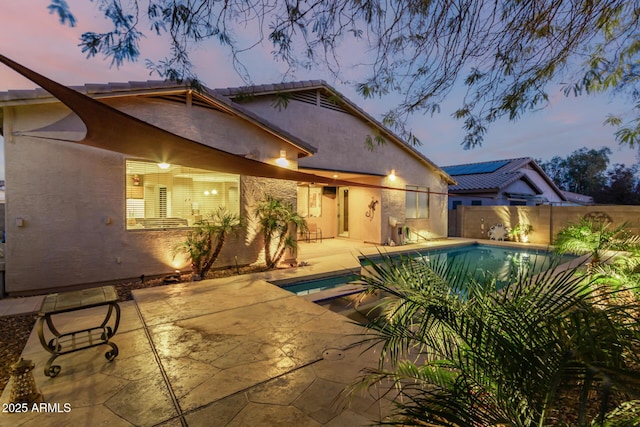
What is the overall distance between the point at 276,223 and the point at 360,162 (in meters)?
5.66

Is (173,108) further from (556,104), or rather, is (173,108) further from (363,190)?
(363,190)

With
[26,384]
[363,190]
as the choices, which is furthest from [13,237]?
[363,190]

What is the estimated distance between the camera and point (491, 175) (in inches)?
789

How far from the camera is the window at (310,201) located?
14.2m

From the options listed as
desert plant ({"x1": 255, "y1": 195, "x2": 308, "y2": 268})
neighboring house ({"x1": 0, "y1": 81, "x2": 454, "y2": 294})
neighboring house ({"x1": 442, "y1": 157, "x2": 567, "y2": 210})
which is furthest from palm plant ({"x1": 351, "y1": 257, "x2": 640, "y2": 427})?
neighboring house ({"x1": 442, "y1": 157, "x2": 567, "y2": 210})

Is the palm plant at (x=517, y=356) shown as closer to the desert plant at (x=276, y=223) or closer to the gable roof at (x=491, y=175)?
the desert plant at (x=276, y=223)

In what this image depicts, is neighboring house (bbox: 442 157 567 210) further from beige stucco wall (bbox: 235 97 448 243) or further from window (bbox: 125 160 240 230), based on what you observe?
window (bbox: 125 160 240 230)

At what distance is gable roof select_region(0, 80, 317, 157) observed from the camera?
5148 mm

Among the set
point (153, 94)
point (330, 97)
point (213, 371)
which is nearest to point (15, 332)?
point (213, 371)

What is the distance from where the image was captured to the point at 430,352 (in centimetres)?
218

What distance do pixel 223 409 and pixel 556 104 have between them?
5899mm

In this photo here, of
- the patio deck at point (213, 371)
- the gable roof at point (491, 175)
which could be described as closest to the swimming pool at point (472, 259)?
the patio deck at point (213, 371)

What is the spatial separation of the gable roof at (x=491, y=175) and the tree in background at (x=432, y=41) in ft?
48.2

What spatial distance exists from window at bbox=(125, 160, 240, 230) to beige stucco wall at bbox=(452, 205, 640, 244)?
43.1ft
